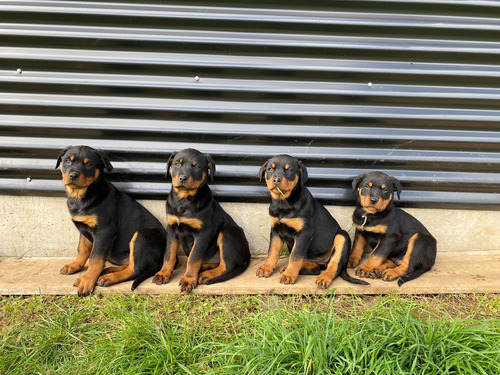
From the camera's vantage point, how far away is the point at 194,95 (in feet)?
13.6

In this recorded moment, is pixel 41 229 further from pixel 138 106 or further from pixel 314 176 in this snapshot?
pixel 314 176

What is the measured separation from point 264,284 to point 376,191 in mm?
1412

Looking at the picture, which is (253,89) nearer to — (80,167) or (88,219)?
(80,167)

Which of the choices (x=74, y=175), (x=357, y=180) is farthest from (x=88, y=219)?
(x=357, y=180)

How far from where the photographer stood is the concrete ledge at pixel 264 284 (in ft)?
11.5

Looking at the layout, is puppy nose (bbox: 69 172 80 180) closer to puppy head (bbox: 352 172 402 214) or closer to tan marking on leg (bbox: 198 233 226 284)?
tan marking on leg (bbox: 198 233 226 284)

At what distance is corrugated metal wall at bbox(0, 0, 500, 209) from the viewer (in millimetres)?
4043

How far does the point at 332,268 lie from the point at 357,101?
1.92 meters

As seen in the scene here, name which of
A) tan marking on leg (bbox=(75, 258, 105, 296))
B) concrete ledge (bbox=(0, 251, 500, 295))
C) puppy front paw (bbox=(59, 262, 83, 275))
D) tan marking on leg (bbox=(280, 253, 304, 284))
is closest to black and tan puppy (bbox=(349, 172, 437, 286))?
concrete ledge (bbox=(0, 251, 500, 295))

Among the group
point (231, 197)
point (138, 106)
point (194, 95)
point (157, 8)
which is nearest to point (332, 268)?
point (231, 197)

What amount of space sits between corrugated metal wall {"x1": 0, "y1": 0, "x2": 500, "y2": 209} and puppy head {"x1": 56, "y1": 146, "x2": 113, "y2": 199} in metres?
0.56

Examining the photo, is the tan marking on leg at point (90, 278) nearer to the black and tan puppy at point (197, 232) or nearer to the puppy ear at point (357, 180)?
the black and tan puppy at point (197, 232)

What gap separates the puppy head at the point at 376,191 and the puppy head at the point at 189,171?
1521 millimetres

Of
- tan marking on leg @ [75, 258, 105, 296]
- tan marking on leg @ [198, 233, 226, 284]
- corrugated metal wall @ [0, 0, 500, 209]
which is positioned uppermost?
corrugated metal wall @ [0, 0, 500, 209]
